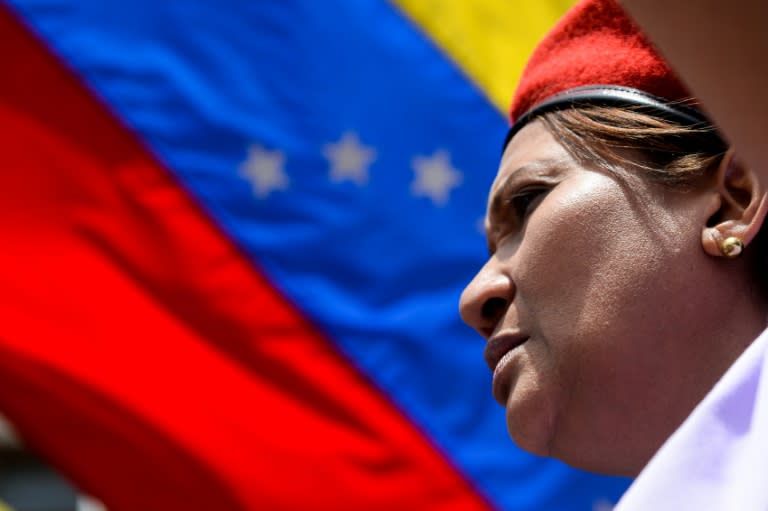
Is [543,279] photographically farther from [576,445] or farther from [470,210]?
[470,210]

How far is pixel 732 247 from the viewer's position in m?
1.01

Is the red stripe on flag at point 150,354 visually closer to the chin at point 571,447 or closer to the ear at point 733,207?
the chin at point 571,447

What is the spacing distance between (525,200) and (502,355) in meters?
0.19

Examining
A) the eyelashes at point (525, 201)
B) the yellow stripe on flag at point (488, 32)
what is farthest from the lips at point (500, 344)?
the yellow stripe on flag at point (488, 32)

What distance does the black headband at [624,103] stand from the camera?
1106mm

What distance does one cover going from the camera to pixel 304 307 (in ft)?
9.31

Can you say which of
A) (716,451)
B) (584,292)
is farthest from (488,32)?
(716,451)

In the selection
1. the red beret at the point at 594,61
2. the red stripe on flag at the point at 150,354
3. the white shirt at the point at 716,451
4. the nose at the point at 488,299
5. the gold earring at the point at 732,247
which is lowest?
the white shirt at the point at 716,451

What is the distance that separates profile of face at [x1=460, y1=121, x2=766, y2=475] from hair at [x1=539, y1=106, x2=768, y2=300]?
16 mm

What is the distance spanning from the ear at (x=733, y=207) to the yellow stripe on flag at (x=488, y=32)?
1.98m

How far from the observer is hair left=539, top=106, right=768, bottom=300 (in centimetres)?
107

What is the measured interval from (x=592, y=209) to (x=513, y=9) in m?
2.14

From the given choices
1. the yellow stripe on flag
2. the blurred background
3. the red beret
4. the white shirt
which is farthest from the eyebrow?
the yellow stripe on flag

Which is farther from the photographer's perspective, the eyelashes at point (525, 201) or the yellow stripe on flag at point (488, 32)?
the yellow stripe on flag at point (488, 32)
